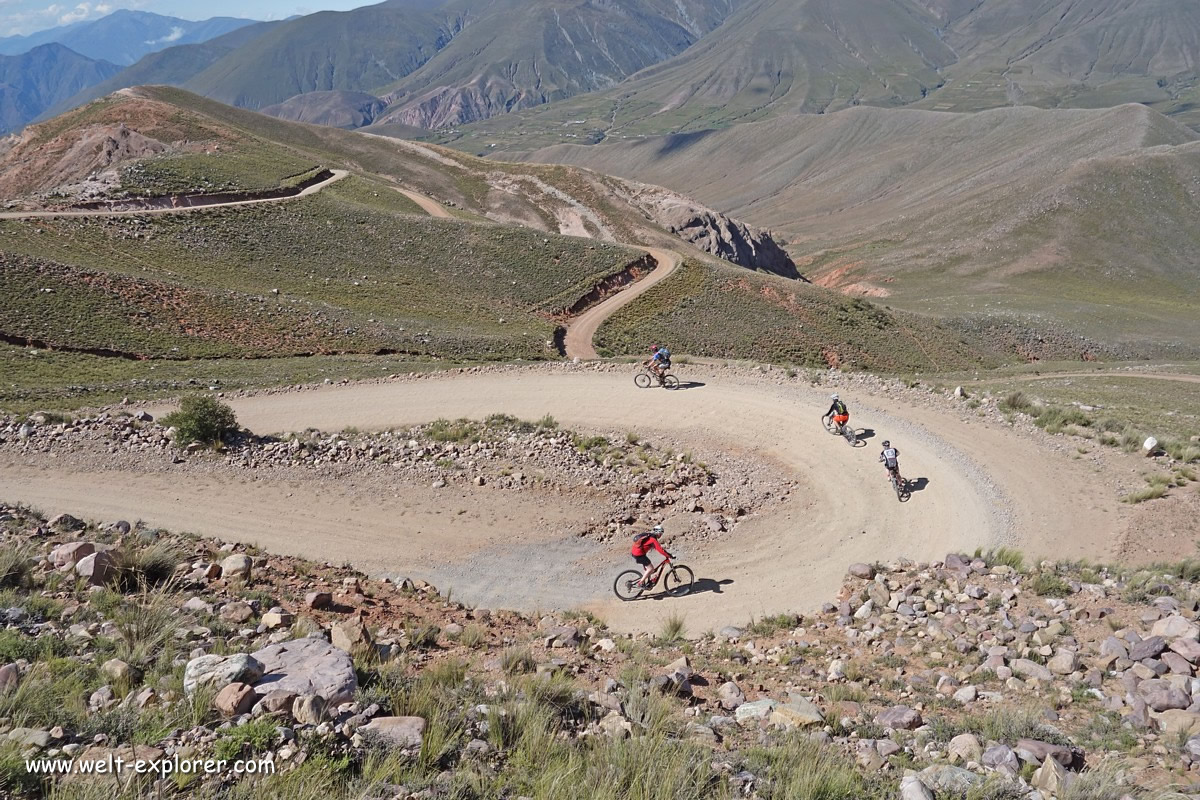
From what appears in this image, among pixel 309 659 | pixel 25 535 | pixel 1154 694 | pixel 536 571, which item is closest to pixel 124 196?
pixel 25 535

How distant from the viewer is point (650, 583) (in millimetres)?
15430

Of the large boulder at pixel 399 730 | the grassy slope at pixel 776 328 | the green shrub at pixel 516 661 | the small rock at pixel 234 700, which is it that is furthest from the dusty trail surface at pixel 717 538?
the grassy slope at pixel 776 328

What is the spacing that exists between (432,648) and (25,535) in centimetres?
877

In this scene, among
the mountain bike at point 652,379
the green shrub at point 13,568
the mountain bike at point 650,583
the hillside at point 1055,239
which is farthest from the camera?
the hillside at point 1055,239

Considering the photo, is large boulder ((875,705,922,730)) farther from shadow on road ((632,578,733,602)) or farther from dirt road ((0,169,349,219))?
dirt road ((0,169,349,219))

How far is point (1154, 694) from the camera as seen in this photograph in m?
9.66

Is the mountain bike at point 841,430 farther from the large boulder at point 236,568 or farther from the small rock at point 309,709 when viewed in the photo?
the small rock at point 309,709

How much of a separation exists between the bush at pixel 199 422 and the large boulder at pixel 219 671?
14.8 meters

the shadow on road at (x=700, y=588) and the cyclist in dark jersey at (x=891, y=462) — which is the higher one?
→ the cyclist in dark jersey at (x=891, y=462)

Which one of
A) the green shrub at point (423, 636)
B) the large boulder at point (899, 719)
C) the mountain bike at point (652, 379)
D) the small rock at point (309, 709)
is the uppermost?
the mountain bike at point (652, 379)

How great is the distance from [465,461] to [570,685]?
40.3 ft

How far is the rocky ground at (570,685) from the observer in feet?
21.9

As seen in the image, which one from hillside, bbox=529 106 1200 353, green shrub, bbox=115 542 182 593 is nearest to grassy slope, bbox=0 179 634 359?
green shrub, bbox=115 542 182 593

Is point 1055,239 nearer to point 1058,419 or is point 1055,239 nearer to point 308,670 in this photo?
point 1058,419
